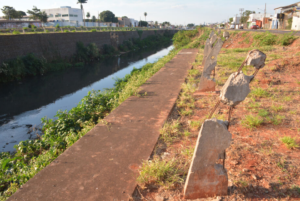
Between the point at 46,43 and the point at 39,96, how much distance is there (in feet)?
21.3

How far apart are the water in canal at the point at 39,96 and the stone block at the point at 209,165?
208 inches

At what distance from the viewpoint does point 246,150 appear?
2.74 m

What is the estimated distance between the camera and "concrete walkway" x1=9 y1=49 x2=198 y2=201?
7.12ft

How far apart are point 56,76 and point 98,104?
9.38m

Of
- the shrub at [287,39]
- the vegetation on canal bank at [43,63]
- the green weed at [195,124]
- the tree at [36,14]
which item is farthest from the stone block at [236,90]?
the tree at [36,14]

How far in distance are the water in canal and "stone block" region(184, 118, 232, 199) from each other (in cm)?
530

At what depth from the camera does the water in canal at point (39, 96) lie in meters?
6.77

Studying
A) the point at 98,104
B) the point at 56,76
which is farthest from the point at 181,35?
the point at 98,104

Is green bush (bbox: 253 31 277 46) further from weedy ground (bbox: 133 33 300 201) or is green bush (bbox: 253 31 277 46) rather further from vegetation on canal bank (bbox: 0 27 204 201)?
vegetation on canal bank (bbox: 0 27 204 201)

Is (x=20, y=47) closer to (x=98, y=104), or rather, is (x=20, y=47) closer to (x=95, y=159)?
(x=98, y=104)

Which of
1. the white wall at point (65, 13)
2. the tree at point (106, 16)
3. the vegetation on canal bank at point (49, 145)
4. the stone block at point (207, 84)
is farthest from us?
the tree at point (106, 16)

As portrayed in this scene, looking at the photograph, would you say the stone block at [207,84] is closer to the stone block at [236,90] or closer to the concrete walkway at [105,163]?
the concrete walkway at [105,163]

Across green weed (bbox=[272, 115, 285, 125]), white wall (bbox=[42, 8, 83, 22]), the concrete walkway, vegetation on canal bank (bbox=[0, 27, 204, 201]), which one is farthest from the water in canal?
white wall (bbox=[42, 8, 83, 22])

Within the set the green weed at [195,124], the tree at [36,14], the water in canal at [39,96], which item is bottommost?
the water in canal at [39,96]
